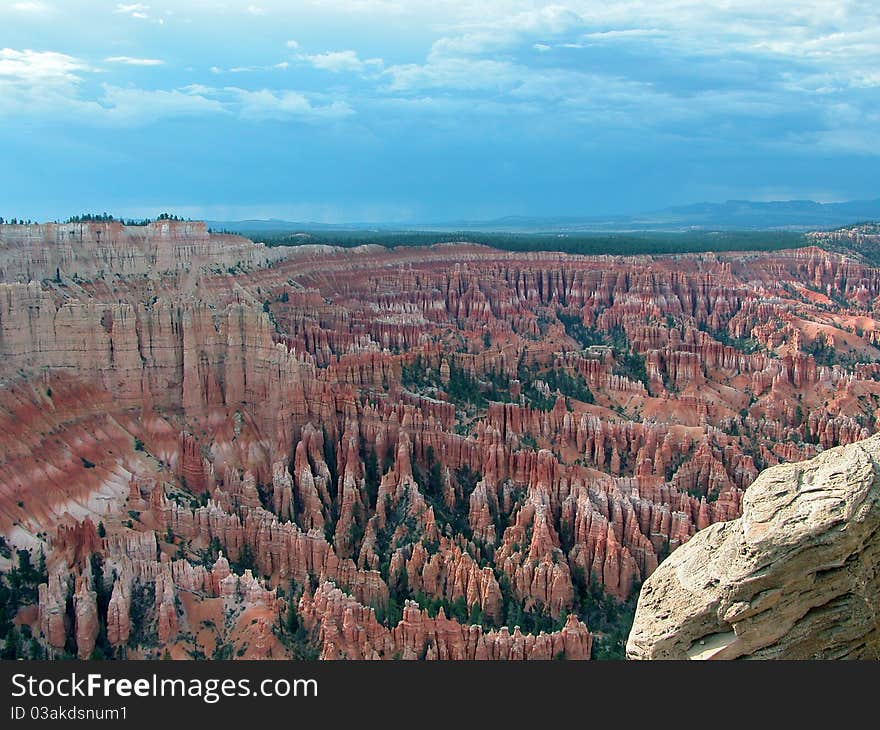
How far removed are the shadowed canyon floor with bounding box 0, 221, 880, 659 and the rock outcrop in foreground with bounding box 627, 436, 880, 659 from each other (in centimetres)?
1772

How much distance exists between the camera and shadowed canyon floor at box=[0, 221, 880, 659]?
31.0 m

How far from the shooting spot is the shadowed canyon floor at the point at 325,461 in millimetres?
31047

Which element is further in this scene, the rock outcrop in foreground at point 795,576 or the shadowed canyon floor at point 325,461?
the shadowed canyon floor at point 325,461

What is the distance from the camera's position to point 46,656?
28984 mm

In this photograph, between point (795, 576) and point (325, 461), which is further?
point (325, 461)

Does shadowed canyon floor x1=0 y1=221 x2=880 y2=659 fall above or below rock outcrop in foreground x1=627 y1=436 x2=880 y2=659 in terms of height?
below

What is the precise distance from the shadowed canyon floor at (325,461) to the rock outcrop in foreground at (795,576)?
17725 millimetres

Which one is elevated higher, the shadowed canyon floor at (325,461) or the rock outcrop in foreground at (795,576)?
the rock outcrop in foreground at (795,576)

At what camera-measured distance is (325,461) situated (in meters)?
47.6

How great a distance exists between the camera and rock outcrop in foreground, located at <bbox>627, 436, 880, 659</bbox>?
35.4ft

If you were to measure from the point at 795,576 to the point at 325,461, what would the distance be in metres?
38.1

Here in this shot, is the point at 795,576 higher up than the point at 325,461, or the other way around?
the point at 795,576

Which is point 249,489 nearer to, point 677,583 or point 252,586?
point 252,586

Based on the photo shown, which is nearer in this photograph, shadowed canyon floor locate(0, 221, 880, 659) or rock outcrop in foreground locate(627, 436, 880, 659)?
rock outcrop in foreground locate(627, 436, 880, 659)
